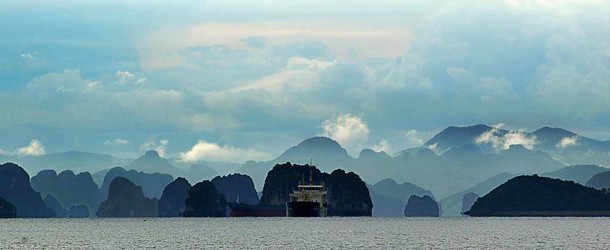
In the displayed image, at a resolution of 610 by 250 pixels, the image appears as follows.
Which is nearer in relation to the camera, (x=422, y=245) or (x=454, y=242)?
(x=422, y=245)

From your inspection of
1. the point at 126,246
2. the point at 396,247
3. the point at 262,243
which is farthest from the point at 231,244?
the point at 396,247

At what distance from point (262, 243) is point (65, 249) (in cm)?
3446

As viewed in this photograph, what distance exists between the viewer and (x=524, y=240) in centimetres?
19800

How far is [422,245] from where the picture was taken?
17875 centimetres

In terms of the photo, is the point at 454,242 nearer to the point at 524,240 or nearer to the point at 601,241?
the point at 524,240

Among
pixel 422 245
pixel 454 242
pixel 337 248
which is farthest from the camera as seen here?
pixel 454 242

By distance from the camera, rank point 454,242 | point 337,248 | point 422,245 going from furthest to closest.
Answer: point 454,242 → point 422,245 → point 337,248

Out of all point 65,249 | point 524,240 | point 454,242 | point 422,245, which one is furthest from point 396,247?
point 65,249

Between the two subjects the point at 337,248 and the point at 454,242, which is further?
the point at 454,242

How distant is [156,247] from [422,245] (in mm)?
45083

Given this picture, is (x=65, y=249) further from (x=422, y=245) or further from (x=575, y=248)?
(x=575, y=248)

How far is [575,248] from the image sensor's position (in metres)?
170

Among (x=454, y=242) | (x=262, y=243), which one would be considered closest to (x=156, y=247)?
(x=262, y=243)

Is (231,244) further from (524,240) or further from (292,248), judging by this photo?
(524,240)
